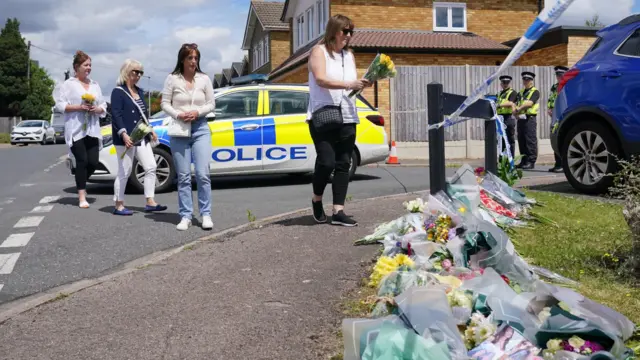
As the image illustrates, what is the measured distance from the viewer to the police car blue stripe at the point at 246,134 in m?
10.9

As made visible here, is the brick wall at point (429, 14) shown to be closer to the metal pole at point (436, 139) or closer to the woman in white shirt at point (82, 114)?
the woman in white shirt at point (82, 114)

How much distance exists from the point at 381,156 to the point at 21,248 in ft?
21.7

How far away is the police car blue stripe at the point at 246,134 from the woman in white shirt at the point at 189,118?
361 centimetres

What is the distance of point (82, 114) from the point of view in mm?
8930

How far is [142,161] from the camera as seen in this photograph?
8.40 metres

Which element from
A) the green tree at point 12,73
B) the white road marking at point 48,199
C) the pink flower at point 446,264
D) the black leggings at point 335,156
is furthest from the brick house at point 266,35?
the green tree at point 12,73

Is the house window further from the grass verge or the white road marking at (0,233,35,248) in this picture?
the white road marking at (0,233,35,248)

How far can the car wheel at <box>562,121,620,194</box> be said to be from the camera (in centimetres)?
782

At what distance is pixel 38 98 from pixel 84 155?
254 ft

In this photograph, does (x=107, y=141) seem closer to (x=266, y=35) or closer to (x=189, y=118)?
(x=189, y=118)

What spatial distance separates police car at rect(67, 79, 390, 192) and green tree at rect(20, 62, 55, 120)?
6887 cm

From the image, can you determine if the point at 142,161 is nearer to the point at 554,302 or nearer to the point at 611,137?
the point at 611,137

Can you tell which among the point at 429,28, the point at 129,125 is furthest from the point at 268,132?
the point at 429,28

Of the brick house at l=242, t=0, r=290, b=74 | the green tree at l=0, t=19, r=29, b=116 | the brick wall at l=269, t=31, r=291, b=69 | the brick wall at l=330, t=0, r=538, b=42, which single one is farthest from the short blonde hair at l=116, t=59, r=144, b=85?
the green tree at l=0, t=19, r=29, b=116
